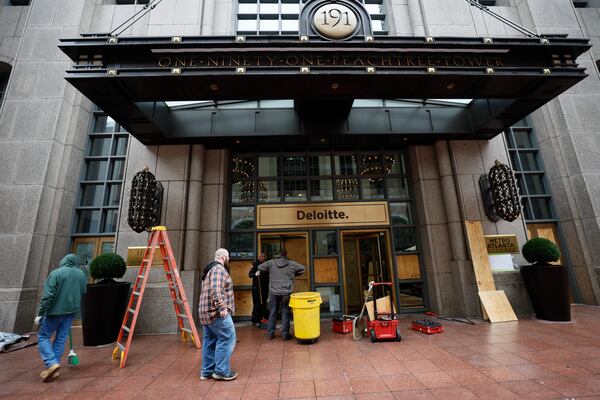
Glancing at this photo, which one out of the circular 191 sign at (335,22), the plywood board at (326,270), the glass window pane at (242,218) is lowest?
the plywood board at (326,270)

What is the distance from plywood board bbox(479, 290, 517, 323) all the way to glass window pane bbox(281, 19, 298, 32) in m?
11.7

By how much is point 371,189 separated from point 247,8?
9.34 m

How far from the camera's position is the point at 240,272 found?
8.69 meters

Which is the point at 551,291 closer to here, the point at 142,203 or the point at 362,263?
the point at 362,263

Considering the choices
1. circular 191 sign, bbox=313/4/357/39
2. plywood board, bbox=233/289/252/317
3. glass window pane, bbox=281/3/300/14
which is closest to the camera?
circular 191 sign, bbox=313/4/357/39

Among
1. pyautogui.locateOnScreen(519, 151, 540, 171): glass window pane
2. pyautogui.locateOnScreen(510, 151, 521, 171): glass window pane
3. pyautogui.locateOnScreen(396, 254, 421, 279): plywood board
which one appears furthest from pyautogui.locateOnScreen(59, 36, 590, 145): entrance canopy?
pyautogui.locateOnScreen(396, 254, 421, 279): plywood board

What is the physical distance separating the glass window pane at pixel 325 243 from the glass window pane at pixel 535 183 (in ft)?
26.0

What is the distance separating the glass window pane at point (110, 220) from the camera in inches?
370

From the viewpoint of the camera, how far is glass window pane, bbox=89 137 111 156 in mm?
10102

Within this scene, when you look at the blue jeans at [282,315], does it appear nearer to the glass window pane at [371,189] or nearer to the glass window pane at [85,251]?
the glass window pane at [371,189]

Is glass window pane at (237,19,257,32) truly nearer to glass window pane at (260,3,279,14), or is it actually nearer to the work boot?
glass window pane at (260,3,279,14)

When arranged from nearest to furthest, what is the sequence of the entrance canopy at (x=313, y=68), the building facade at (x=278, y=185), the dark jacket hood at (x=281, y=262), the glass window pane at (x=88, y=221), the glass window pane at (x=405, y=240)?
1. the entrance canopy at (x=313, y=68)
2. the dark jacket hood at (x=281, y=262)
3. the building facade at (x=278, y=185)
4. the glass window pane at (x=405, y=240)
5. the glass window pane at (x=88, y=221)

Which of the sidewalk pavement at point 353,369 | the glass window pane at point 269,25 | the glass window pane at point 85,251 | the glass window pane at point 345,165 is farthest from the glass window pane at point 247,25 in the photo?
the sidewalk pavement at point 353,369

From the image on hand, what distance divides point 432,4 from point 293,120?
7.64 meters
